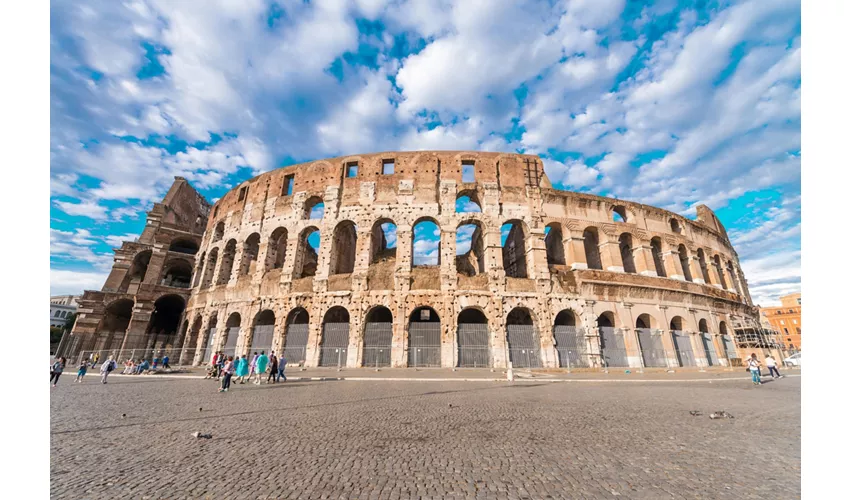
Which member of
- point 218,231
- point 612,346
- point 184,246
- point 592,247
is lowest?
point 612,346

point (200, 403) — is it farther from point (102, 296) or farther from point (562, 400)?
point (102, 296)

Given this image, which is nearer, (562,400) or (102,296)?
(562,400)

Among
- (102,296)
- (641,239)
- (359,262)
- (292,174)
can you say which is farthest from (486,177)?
(102,296)

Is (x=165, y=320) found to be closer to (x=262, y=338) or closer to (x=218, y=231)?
(x=218, y=231)

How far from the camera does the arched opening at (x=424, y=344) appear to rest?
625 inches

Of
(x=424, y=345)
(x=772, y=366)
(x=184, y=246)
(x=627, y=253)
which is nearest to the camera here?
(x=772, y=366)

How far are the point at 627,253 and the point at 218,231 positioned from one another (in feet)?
96.3

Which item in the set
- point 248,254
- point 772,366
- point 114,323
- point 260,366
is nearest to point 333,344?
point 260,366

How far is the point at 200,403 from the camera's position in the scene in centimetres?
719

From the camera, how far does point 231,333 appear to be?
1875 cm

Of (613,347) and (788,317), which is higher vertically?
(788,317)

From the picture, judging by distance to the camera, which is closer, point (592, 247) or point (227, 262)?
point (592, 247)

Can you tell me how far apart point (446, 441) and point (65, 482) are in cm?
389

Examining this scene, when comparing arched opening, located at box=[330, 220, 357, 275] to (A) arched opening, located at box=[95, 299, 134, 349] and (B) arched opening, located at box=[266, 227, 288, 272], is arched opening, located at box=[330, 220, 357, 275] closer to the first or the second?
(B) arched opening, located at box=[266, 227, 288, 272]
